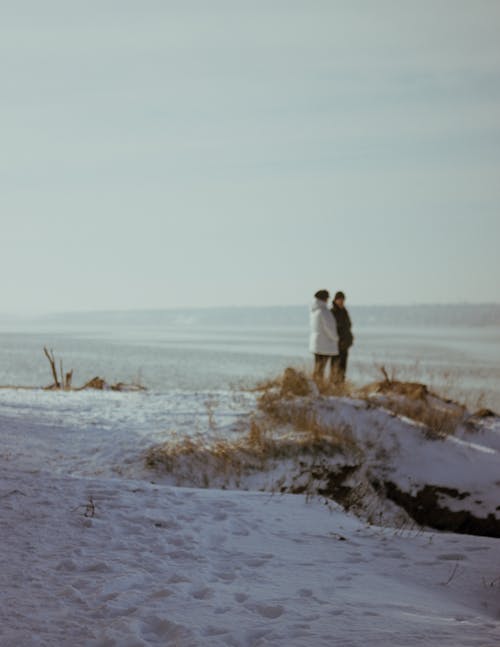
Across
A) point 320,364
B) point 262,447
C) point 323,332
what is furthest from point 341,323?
point 262,447

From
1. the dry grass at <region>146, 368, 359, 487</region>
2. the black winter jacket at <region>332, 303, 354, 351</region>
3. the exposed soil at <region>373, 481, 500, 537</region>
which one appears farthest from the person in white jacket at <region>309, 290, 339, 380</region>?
the exposed soil at <region>373, 481, 500, 537</region>

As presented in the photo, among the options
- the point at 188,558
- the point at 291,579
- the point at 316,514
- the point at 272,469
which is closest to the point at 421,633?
the point at 291,579

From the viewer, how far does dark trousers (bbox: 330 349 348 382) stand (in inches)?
594

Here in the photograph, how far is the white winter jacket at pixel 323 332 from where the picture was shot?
1522 centimetres

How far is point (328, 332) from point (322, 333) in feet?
0.54

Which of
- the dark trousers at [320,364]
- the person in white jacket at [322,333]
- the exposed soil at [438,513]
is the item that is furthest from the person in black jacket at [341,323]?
the exposed soil at [438,513]

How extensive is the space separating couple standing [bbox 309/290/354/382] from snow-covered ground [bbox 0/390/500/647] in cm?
657

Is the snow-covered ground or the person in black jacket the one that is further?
the person in black jacket

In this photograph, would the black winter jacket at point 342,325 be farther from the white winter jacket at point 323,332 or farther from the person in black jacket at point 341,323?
the white winter jacket at point 323,332

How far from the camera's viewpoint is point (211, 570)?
5.45 meters

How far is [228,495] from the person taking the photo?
7.87 metres

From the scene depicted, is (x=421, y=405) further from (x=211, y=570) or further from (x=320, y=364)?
(x=211, y=570)

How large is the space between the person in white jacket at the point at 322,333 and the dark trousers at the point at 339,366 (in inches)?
10.1

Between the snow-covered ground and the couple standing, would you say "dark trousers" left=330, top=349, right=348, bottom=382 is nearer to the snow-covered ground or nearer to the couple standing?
the couple standing
